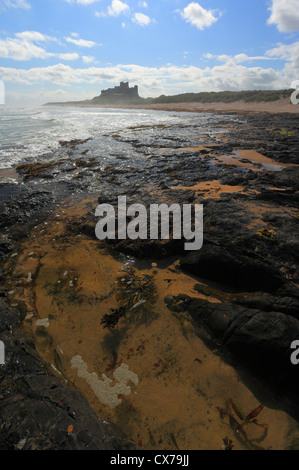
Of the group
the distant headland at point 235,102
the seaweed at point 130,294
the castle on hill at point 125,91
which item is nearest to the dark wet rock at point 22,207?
the seaweed at point 130,294

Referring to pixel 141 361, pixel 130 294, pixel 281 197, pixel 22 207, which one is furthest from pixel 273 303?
pixel 22 207

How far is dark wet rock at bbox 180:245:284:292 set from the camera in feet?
13.6

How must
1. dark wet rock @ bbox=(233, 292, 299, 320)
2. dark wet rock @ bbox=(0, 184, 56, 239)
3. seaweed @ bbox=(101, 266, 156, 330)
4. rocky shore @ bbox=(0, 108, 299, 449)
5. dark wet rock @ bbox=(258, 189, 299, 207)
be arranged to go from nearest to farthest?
1. rocky shore @ bbox=(0, 108, 299, 449)
2. dark wet rock @ bbox=(233, 292, 299, 320)
3. seaweed @ bbox=(101, 266, 156, 330)
4. dark wet rock @ bbox=(0, 184, 56, 239)
5. dark wet rock @ bbox=(258, 189, 299, 207)

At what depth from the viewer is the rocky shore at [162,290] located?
234 centimetres

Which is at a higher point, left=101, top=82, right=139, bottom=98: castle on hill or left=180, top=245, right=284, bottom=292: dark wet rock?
left=101, top=82, right=139, bottom=98: castle on hill

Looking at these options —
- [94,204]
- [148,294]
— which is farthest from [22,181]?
[148,294]

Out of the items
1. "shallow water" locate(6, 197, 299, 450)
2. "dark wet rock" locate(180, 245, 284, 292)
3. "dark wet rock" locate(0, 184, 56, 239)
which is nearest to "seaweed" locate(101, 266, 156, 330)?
"shallow water" locate(6, 197, 299, 450)

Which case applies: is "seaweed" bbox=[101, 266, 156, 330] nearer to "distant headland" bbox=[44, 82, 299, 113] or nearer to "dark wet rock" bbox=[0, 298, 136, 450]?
"dark wet rock" bbox=[0, 298, 136, 450]

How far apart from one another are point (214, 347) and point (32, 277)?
13.2ft

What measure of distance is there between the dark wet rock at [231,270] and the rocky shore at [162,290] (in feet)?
0.07

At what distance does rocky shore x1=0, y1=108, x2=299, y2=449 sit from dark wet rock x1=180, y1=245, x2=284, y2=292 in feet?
0.07

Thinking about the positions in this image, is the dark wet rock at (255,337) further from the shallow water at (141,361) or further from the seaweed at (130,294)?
the seaweed at (130,294)

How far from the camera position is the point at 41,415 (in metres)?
2.14
